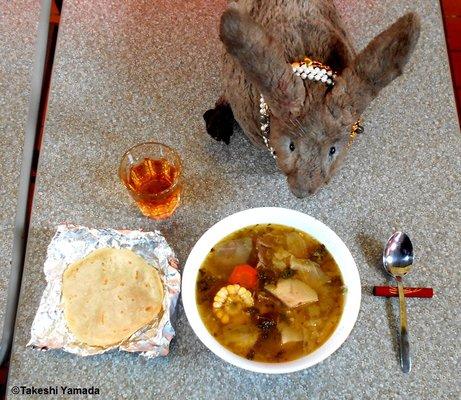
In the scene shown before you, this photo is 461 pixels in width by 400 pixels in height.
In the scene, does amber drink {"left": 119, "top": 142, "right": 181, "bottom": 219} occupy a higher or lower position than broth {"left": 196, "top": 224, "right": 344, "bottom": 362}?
higher

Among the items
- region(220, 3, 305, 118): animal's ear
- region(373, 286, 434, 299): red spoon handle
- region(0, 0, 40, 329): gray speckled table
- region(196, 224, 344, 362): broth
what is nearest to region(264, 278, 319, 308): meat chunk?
region(196, 224, 344, 362): broth

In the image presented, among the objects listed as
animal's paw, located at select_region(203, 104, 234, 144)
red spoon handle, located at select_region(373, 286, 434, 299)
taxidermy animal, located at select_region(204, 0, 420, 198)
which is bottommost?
red spoon handle, located at select_region(373, 286, 434, 299)

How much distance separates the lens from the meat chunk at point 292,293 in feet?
2.42

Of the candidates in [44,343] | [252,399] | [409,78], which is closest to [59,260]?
[44,343]

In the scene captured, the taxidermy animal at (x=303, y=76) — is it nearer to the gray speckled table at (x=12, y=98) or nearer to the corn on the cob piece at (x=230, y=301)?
the corn on the cob piece at (x=230, y=301)

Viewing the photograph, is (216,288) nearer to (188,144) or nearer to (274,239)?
(274,239)

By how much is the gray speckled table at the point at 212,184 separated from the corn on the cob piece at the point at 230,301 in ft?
0.24

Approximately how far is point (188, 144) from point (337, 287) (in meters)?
0.34

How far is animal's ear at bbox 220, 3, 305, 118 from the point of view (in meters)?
0.61

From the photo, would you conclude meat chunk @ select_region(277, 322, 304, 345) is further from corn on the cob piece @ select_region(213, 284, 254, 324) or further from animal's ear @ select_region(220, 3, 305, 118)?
animal's ear @ select_region(220, 3, 305, 118)

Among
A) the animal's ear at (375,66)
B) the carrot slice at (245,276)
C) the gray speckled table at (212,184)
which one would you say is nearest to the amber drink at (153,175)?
the gray speckled table at (212,184)

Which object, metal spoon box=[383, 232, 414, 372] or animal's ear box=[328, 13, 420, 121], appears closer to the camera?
animal's ear box=[328, 13, 420, 121]

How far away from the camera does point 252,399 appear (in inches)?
29.3

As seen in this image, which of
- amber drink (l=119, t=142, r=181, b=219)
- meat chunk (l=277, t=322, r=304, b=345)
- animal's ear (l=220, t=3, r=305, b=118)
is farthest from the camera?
amber drink (l=119, t=142, r=181, b=219)
